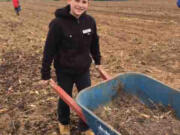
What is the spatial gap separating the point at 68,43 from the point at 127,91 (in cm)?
87

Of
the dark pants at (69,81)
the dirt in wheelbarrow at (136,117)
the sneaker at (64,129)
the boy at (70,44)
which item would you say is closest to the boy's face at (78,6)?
the boy at (70,44)

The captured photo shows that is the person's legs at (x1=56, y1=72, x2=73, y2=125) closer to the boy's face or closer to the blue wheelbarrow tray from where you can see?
the blue wheelbarrow tray

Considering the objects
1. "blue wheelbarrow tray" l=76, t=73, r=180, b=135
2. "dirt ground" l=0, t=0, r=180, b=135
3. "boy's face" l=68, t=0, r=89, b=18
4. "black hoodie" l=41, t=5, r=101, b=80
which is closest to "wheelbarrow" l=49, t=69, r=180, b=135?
"blue wheelbarrow tray" l=76, t=73, r=180, b=135

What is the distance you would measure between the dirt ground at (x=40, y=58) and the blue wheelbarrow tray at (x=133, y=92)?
1046 mm

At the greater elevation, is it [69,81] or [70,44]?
[70,44]

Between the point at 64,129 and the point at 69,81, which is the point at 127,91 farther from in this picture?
the point at 64,129

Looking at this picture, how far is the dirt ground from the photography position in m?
4.53

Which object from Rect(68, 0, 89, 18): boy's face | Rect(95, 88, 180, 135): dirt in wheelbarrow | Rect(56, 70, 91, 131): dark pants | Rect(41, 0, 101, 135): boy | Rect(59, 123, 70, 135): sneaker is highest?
Rect(68, 0, 89, 18): boy's face

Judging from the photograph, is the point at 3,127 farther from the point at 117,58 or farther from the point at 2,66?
the point at 117,58

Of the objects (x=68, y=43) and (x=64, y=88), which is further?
(x=64, y=88)

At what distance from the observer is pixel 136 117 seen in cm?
300

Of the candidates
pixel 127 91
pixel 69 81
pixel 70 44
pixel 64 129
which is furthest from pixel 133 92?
pixel 64 129

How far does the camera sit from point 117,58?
7098mm

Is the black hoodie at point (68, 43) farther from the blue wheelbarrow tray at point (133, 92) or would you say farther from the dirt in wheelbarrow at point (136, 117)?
the dirt in wheelbarrow at point (136, 117)
